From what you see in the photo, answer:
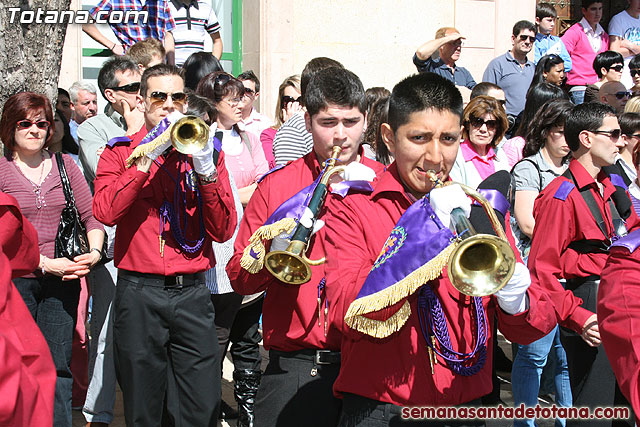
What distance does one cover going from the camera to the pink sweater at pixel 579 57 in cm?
1112

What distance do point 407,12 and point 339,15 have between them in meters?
1.05

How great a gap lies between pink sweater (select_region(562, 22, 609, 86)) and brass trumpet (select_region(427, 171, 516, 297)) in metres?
9.14

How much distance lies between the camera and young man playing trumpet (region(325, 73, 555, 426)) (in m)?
2.68

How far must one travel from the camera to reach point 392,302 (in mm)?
2635

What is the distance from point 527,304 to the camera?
2.80 metres

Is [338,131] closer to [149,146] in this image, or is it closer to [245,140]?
[149,146]

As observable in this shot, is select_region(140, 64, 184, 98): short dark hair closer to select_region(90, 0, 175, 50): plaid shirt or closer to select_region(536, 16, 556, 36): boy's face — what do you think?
select_region(90, 0, 175, 50): plaid shirt

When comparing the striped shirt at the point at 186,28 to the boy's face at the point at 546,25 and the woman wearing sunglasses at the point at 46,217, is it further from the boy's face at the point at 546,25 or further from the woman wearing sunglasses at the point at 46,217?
the boy's face at the point at 546,25

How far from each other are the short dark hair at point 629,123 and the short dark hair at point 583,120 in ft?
4.95

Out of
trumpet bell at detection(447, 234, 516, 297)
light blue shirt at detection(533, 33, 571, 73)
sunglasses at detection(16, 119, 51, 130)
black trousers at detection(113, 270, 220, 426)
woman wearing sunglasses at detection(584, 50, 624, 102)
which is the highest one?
light blue shirt at detection(533, 33, 571, 73)

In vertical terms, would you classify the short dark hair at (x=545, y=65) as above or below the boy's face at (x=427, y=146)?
above

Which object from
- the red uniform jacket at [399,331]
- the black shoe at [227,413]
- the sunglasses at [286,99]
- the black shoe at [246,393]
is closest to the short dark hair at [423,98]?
the red uniform jacket at [399,331]

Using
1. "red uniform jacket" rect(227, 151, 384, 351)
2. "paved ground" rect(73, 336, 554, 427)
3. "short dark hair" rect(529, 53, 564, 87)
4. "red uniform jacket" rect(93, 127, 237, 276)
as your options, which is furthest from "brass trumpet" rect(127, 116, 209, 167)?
"short dark hair" rect(529, 53, 564, 87)

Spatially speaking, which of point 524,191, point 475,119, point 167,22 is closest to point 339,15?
point 167,22
